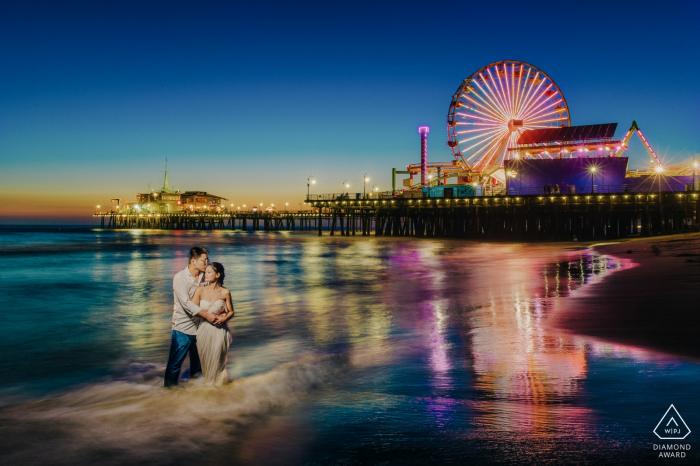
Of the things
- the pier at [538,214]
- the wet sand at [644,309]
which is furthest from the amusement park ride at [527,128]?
the wet sand at [644,309]

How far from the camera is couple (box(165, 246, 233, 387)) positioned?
5.52 metres

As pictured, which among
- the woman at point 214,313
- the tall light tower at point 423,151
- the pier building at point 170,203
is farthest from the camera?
the pier building at point 170,203

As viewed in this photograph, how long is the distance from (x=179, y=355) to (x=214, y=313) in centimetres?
107

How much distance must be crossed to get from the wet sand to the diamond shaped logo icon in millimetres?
2768

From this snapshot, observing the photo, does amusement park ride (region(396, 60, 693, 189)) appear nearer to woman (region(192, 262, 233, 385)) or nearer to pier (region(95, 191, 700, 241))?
pier (region(95, 191, 700, 241))

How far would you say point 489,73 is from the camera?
59844 millimetres

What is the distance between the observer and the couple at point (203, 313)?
552 centimetres

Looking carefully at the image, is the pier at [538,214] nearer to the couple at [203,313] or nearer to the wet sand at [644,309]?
the wet sand at [644,309]

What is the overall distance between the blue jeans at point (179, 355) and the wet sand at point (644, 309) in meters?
6.87

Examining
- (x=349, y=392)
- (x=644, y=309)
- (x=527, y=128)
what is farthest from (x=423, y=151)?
(x=349, y=392)

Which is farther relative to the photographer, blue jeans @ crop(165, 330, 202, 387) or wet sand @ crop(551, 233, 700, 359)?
wet sand @ crop(551, 233, 700, 359)

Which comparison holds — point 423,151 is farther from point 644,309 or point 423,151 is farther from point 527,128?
point 644,309

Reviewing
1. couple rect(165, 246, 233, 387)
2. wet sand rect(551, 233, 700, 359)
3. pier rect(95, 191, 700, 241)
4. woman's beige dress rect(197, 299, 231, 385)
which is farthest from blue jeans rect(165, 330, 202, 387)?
pier rect(95, 191, 700, 241)

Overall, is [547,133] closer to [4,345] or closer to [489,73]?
[489,73]
